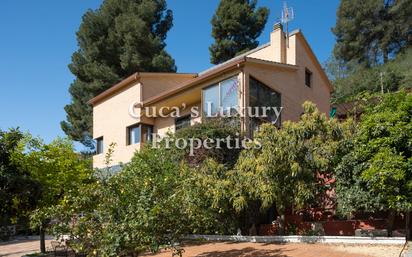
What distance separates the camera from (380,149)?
39.9 feet

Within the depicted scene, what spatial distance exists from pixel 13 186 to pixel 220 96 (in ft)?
33.0

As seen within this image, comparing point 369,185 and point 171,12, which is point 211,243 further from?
point 171,12

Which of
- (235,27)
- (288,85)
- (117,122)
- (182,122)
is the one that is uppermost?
(235,27)

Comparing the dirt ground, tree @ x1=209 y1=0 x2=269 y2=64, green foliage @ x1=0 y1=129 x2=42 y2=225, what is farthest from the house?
tree @ x1=209 y1=0 x2=269 y2=64

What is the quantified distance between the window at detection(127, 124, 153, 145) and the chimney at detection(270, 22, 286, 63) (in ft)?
30.0

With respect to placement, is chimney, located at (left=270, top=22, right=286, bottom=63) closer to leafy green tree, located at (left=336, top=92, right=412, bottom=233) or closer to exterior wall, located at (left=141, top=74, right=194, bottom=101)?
exterior wall, located at (left=141, top=74, right=194, bottom=101)

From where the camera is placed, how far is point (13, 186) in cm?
1278

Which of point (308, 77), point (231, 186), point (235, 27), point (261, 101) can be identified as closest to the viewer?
point (231, 186)

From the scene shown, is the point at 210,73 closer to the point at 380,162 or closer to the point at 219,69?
the point at 219,69

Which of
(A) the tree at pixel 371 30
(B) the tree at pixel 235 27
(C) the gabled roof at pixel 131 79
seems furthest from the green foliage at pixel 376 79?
(C) the gabled roof at pixel 131 79

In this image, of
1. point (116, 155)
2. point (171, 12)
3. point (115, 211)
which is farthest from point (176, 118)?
point (171, 12)

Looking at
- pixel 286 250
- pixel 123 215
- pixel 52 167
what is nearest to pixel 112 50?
pixel 52 167

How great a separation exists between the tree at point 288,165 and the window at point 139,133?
37.8 ft

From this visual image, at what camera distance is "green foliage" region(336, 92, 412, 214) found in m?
11.5
